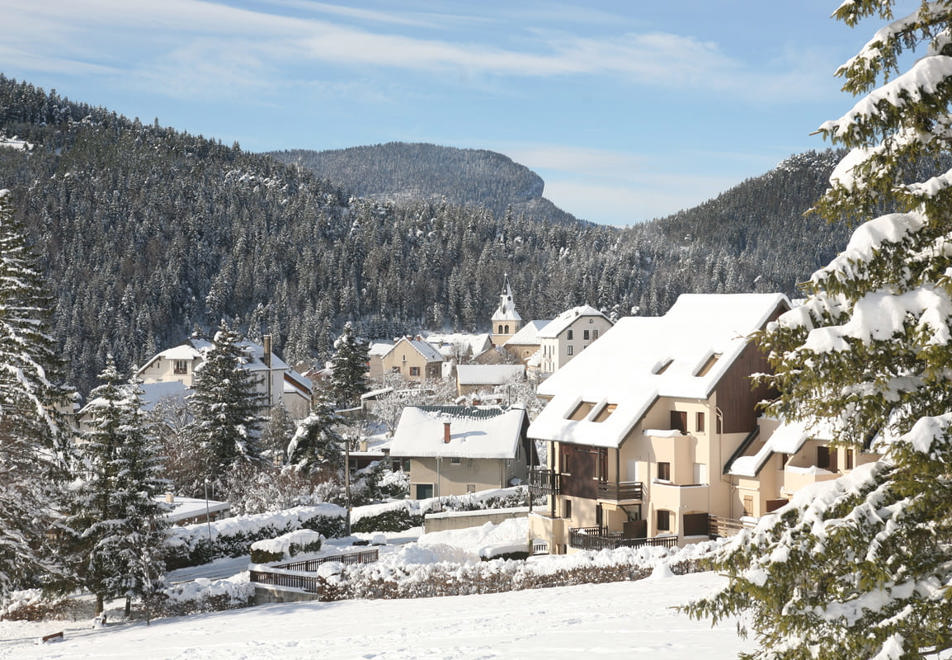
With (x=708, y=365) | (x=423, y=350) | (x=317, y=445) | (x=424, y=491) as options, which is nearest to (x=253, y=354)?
(x=317, y=445)

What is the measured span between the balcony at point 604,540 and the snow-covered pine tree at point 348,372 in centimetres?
4779

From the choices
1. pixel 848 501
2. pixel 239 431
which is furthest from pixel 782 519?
pixel 239 431

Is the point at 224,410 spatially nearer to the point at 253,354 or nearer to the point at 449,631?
the point at 253,354

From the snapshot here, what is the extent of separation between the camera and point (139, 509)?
31.1 metres

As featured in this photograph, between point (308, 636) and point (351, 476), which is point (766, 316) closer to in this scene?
point (308, 636)

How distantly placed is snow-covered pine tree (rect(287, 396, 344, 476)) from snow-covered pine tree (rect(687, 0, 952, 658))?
46046 millimetres

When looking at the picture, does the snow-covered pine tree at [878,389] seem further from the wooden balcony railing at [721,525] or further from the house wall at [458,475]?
the house wall at [458,475]

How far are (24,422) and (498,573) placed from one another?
1638 cm

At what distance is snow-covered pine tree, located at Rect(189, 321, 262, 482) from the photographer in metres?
52.9

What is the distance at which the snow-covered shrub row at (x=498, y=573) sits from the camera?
27500 millimetres

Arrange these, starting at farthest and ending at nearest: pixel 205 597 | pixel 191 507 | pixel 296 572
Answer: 1. pixel 191 507
2. pixel 205 597
3. pixel 296 572

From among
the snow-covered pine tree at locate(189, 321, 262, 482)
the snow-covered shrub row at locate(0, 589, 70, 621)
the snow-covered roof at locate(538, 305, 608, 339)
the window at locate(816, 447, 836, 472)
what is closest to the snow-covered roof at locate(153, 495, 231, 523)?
the snow-covered pine tree at locate(189, 321, 262, 482)

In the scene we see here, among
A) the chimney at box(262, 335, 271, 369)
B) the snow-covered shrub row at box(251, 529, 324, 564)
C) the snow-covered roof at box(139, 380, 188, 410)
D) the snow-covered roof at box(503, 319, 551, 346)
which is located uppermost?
the snow-covered roof at box(503, 319, 551, 346)

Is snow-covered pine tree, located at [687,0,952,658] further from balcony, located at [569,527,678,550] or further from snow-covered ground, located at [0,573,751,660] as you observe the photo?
balcony, located at [569,527,678,550]
